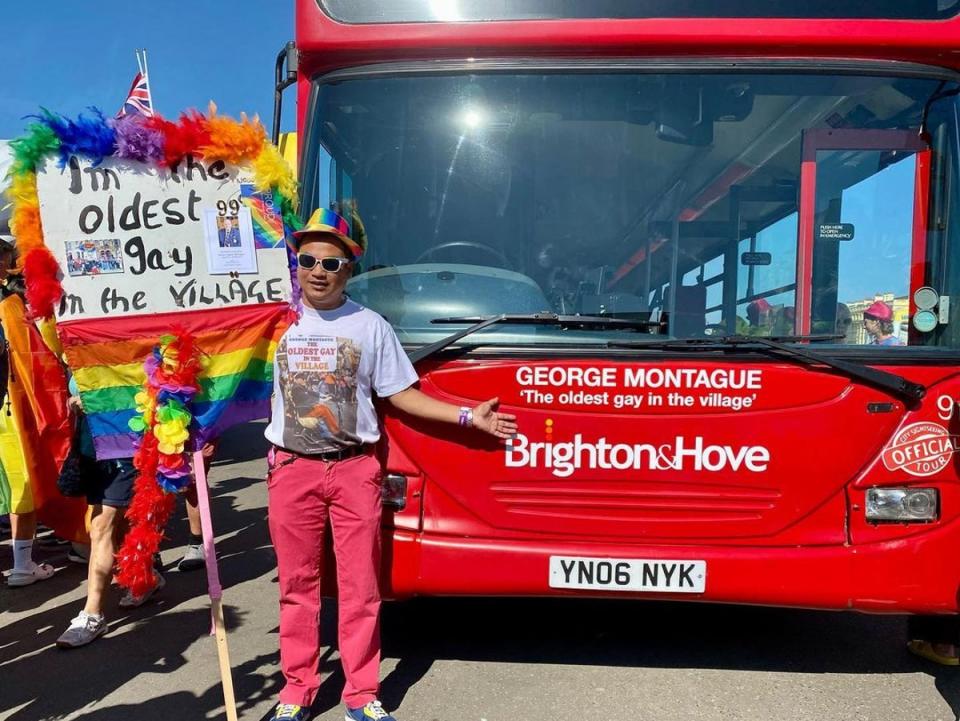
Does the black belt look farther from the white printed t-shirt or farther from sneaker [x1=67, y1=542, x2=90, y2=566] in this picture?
sneaker [x1=67, y1=542, x2=90, y2=566]

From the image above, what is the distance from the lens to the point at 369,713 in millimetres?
2963

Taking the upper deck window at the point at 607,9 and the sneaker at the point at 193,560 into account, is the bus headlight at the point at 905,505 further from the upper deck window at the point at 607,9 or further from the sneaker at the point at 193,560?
the sneaker at the point at 193,560

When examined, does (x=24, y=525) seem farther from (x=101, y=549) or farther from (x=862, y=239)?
(x=862, y=239)

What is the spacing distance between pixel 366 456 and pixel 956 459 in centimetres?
224

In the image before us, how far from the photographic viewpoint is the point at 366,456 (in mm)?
3053

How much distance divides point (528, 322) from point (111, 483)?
2.13m

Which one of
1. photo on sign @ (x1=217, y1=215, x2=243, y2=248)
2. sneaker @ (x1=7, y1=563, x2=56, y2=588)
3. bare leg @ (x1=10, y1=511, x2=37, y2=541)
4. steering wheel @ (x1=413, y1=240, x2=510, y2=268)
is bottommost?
sneaker @ (x1=7, y1=563, x2=56, y2=588)

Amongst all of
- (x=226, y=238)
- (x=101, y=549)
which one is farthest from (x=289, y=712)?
(x=226, y=238)

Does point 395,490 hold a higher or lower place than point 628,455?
lower

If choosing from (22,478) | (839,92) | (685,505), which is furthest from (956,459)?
(22,478)

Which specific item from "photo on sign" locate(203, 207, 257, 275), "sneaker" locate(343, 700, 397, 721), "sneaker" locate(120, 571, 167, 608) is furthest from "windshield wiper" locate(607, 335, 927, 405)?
"sneaker" locate(120, 571, 167, 608)

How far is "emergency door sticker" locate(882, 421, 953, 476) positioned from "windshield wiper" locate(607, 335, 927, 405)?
121 mm

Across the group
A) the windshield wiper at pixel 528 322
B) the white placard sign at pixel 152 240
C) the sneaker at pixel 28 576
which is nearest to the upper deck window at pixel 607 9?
the white placard sign at pixel 152 240

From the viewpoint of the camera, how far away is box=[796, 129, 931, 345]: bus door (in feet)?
10.9
